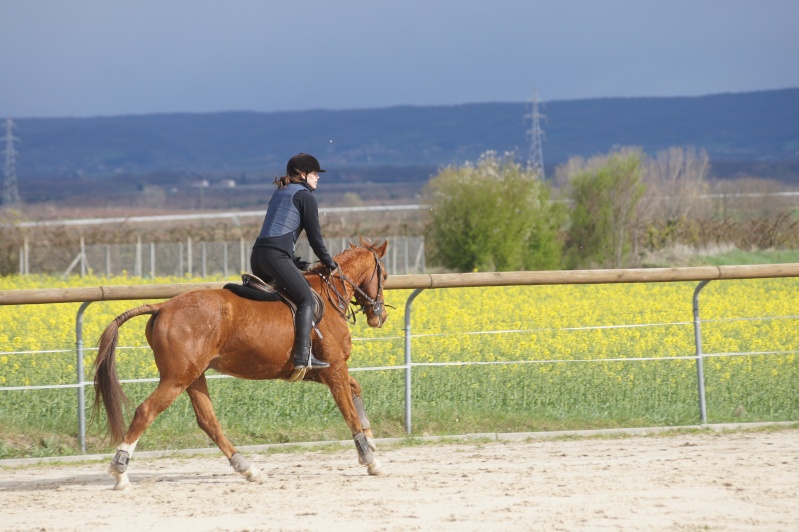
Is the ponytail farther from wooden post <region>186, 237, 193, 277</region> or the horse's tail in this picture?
wooden post <region>186, 237, 193, 277</region>

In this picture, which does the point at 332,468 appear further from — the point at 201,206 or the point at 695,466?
the point at 201,206

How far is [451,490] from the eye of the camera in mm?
8305

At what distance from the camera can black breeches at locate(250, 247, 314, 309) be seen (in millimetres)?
8922

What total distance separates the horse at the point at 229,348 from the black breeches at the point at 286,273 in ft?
0.45

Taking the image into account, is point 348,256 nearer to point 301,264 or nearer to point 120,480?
point 301,264

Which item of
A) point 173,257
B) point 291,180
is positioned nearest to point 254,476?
point 291,180

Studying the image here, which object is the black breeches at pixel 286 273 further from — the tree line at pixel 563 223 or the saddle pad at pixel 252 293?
the tree line at pixel 563 223

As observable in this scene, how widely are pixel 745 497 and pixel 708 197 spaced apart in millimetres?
39284

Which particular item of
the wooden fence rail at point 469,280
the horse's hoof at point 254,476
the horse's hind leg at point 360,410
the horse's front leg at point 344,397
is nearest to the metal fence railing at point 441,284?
the wooden fence rail at point 469,280

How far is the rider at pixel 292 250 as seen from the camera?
351 inches

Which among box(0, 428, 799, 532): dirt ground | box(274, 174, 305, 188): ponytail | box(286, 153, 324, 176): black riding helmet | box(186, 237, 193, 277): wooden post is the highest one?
box(186, 237, 193, 277): wooden post

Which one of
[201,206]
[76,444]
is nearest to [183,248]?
[76,444]

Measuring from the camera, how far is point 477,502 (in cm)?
790

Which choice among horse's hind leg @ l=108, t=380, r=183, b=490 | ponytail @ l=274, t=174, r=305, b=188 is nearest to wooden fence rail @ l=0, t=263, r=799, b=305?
ponytail @ l=274, t=174, r=305, b=188
